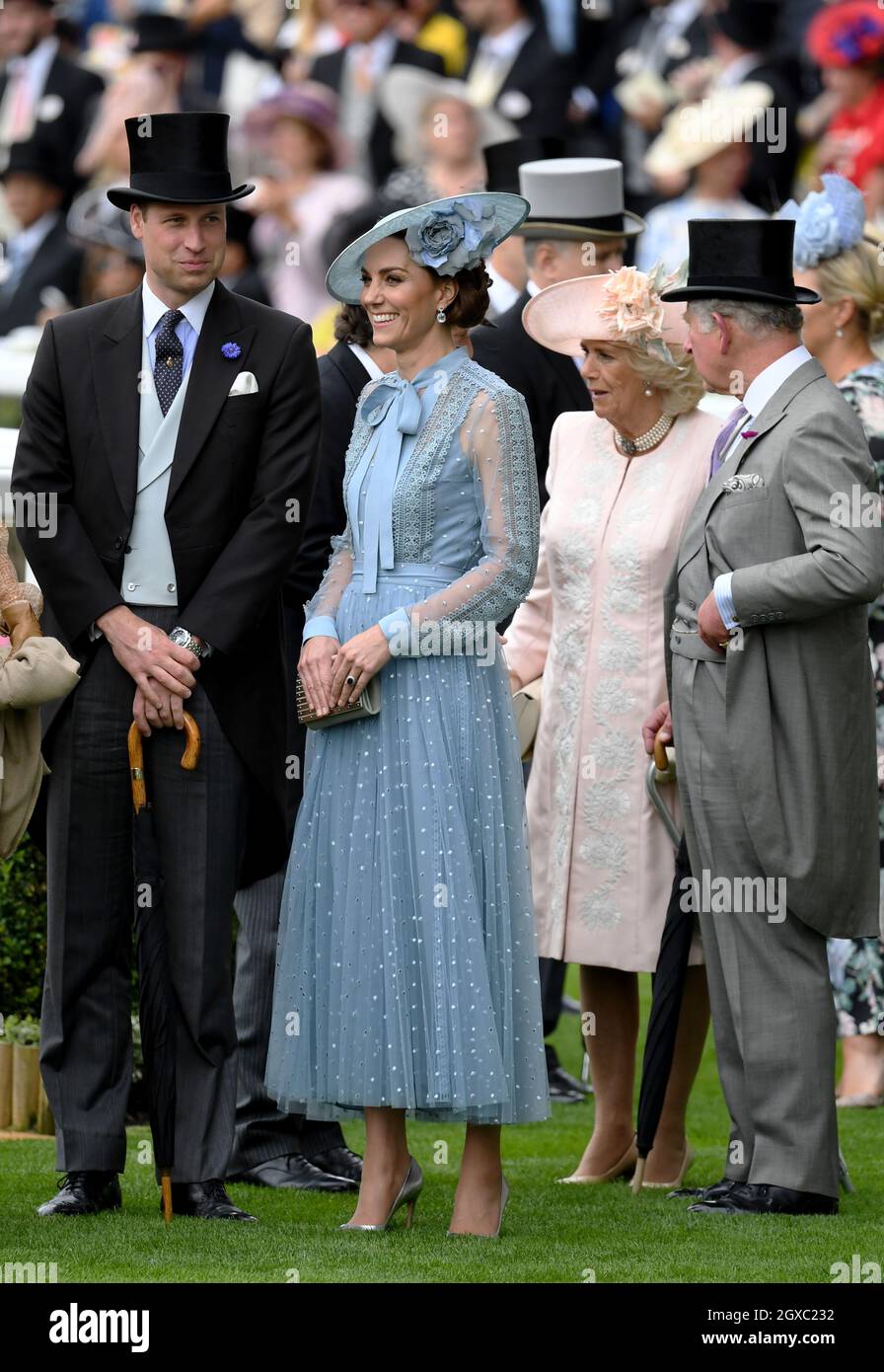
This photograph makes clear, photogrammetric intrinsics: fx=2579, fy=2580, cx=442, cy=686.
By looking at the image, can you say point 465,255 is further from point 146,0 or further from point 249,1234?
point 146,0

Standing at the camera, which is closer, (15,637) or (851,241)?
(15,637)

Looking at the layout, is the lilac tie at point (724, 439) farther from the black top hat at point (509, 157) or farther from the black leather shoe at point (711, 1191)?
the black top hat at point (509, 157)

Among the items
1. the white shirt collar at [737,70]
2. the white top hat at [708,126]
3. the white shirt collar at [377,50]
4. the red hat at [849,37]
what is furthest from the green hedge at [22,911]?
the white shirt collar at [377,50]

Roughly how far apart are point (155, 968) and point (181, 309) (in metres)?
1.47

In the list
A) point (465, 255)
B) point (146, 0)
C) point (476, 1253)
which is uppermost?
point (146, 0)

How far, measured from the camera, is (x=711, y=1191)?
593cm

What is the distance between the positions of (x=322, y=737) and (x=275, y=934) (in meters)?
1.07

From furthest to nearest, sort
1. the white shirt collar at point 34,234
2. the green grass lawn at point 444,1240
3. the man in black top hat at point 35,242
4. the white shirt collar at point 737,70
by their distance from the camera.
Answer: the white shirt collar at point 34,234
the man in black top hat at point 35,242
the white shirt collar at point 737,70
the green grass lawn at point 444,1240

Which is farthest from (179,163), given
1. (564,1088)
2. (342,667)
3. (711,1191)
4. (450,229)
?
(564,1088)

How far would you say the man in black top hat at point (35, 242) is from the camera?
14555 mm

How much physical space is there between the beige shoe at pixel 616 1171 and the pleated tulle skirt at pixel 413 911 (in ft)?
3.40

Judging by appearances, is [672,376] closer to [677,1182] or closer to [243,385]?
[243,385]
